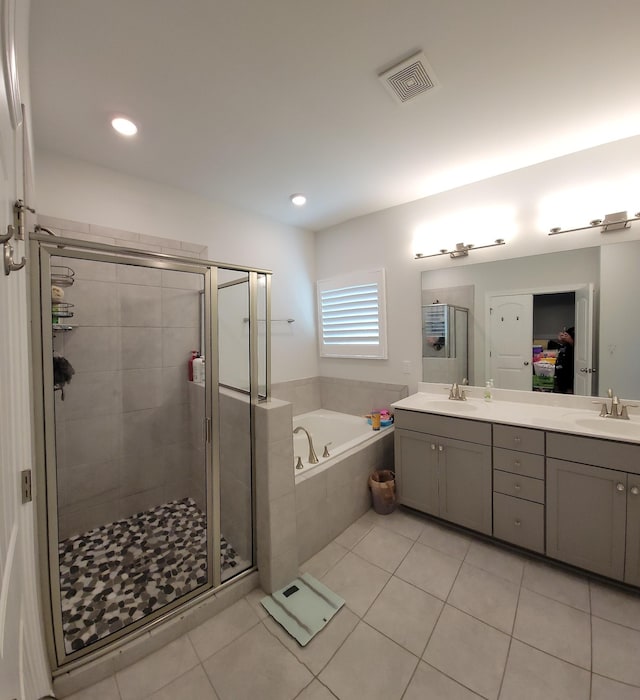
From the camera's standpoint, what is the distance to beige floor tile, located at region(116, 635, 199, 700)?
1.24 meters

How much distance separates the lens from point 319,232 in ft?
11.9

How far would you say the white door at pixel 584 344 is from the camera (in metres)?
2.08

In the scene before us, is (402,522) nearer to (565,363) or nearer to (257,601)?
(257,601)

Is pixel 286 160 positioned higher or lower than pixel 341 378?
higher

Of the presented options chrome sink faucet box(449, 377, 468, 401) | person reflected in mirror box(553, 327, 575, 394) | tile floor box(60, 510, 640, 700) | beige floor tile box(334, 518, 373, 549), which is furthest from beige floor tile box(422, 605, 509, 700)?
person reflected in mirror box(553, 327, 575, 394)

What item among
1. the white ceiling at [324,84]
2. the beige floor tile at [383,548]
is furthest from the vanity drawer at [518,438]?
the white ceiling at [324,84]

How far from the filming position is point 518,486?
1.88 meters

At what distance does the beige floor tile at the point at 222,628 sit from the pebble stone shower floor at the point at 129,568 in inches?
6.9

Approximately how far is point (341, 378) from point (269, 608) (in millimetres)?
2199

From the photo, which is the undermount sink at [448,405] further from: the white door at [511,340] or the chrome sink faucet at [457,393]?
the white door at [511,340]

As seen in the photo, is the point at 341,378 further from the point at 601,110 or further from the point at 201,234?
the point at 601,110

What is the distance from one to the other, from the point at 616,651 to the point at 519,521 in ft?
1.97

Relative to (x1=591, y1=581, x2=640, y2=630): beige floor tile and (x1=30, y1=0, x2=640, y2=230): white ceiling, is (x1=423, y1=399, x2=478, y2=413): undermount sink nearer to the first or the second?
(x1=591, y1=581, x2=640, y2=630): beige floor tile

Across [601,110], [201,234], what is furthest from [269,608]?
[601,110]
